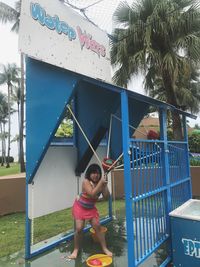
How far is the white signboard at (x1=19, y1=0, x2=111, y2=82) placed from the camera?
12.5ft

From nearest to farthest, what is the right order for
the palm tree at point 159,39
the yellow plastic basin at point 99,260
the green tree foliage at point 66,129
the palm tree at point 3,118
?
the yellow plastic basin at point 99,260
the palm tree at point 159,39
the green tree foliage at point 66,129
the palm tree at point 3,118

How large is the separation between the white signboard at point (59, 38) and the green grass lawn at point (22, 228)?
3.09 m

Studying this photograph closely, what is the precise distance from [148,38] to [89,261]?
692 centimetres

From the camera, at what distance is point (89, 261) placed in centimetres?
405

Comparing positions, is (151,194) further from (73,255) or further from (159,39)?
(159,39)

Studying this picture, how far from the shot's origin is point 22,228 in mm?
6359

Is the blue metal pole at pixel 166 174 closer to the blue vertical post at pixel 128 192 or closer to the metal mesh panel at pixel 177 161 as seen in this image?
the metal mesh panel at pixel 177 161

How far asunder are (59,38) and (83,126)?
170 centimetres

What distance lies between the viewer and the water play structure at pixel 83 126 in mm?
3529

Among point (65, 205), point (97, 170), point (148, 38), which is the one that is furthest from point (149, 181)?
point (148, 38)

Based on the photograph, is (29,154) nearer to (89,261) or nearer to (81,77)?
(81,77)

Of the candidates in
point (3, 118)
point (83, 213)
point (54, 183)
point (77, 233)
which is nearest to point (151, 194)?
point (83, 213)

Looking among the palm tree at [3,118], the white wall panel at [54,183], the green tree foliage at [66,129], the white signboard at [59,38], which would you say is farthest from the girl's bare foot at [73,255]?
the palm tree at [3,118]

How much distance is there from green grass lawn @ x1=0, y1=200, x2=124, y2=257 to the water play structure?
562mm
